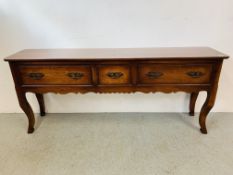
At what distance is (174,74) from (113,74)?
50 cm

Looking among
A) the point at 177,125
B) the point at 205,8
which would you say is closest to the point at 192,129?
the point at 177,125

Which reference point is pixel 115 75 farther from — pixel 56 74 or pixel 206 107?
pixel 206 107

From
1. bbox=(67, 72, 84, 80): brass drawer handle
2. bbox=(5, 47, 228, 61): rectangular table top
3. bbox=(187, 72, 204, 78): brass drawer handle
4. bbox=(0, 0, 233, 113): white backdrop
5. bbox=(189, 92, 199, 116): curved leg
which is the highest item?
bbox=(0, 0, 233, 113): white backdrop

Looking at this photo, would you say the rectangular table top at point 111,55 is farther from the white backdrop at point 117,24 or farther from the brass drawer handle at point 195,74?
the white backdrop at point 117,24

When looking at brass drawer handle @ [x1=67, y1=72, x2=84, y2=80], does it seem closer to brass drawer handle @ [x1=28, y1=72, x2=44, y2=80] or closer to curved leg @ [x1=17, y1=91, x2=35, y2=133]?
brass drawer handle @ [x1=28, y1=72, x2=44, y2=80]

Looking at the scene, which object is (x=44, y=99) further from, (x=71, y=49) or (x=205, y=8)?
(x=205, y=8)

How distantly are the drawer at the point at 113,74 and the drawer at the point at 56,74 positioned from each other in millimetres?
107

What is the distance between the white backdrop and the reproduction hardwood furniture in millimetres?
288

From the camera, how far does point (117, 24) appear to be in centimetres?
179

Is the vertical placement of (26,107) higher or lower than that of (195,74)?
lower

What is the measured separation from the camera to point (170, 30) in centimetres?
178

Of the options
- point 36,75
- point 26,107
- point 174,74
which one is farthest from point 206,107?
point 26,107

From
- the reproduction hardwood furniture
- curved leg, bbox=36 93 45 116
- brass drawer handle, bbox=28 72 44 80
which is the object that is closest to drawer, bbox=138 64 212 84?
the reproduction hardwood furniture

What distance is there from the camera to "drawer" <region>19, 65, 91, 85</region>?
1.51 m
